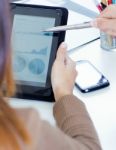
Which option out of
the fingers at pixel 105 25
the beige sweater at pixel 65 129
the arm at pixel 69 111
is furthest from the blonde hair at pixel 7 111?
the fingers at pixel 105 25

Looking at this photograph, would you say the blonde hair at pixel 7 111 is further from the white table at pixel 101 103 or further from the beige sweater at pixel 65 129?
the white table at pixel 101 103

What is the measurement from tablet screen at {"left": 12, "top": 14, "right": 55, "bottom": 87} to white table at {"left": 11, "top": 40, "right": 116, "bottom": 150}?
58 mm

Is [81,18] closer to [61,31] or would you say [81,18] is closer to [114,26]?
[114,26]

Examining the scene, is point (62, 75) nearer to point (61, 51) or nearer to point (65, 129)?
point (61, 51)

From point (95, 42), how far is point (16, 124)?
62 cm

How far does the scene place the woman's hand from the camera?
0.82 metres

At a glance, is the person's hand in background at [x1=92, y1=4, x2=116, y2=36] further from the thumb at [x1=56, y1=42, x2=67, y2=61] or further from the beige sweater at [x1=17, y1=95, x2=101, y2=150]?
the beige sweater at [x1=17, y1=95, x2=101, y2=150]

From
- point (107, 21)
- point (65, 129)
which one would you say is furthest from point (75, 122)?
point (107, 21)

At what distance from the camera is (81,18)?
121cm

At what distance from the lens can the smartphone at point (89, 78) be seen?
898 mm

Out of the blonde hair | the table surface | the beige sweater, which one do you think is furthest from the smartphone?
the blonde hair

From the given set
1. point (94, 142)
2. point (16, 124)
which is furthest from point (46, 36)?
point (16, 124)

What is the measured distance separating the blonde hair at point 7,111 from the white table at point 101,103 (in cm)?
29

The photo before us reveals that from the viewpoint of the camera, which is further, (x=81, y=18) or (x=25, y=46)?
(x=81, y=18)
